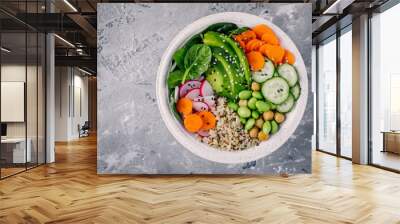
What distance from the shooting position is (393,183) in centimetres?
557

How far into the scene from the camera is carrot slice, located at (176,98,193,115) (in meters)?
5.84

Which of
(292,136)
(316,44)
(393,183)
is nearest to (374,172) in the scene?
(393,183)

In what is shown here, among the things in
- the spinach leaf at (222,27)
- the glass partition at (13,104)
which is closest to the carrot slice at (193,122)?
the spinach leaf at (222,27)

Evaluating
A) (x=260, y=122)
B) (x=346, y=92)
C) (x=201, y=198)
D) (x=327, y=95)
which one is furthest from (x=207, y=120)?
(x=327, y=95)

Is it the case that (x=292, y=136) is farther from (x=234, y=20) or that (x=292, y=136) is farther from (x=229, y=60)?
(x=234, y=20)

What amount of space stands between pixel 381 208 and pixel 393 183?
5.57 feet

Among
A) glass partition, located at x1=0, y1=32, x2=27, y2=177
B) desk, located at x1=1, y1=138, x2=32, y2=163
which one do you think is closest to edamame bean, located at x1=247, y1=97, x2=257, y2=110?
glass partition, located at x1=0, y1=32, x2=27, y2=177

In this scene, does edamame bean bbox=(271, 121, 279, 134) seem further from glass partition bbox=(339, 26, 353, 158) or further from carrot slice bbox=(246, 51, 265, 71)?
glass partition bbox=(339, 26, 353, 158)

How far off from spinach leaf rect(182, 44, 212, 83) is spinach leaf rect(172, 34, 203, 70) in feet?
0.23

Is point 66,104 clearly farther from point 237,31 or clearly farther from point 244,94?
point 244,94

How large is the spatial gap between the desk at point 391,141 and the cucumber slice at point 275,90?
266 centimetres

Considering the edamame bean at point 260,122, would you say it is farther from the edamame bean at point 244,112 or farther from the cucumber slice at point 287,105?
the cucumber slice at point 287,105

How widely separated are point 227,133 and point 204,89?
780 millimetres

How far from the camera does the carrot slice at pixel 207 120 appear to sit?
5.88m
